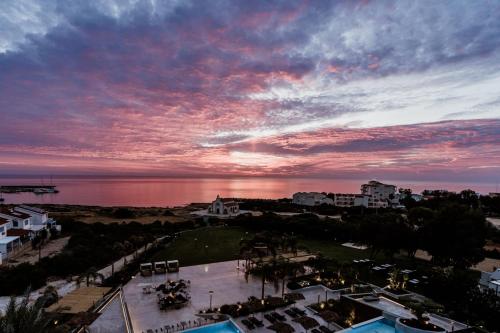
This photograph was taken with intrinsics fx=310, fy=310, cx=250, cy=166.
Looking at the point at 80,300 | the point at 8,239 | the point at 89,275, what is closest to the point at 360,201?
the point at 89,275

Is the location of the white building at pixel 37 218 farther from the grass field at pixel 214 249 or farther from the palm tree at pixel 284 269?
the palm tree at pixel 284 269

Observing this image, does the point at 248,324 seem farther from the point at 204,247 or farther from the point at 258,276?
the point at 204,247

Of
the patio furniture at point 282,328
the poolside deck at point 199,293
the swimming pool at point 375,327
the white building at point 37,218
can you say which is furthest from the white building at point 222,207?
the swimming pool at point 375,327

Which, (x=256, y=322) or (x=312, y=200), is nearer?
(x=256, y=322)

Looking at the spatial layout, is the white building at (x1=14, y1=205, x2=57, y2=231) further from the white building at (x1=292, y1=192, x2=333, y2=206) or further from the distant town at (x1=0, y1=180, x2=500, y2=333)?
the white building at (x1=292, y1=192, x2=333, y2=206)

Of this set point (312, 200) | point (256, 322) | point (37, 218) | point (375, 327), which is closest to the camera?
point (375, 327)

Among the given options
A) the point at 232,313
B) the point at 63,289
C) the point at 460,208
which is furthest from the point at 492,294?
the point at 63,289

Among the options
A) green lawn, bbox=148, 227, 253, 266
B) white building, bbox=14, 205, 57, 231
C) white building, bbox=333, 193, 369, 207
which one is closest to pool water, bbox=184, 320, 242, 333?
green lawn, bbox=148, 227, 253, 266
